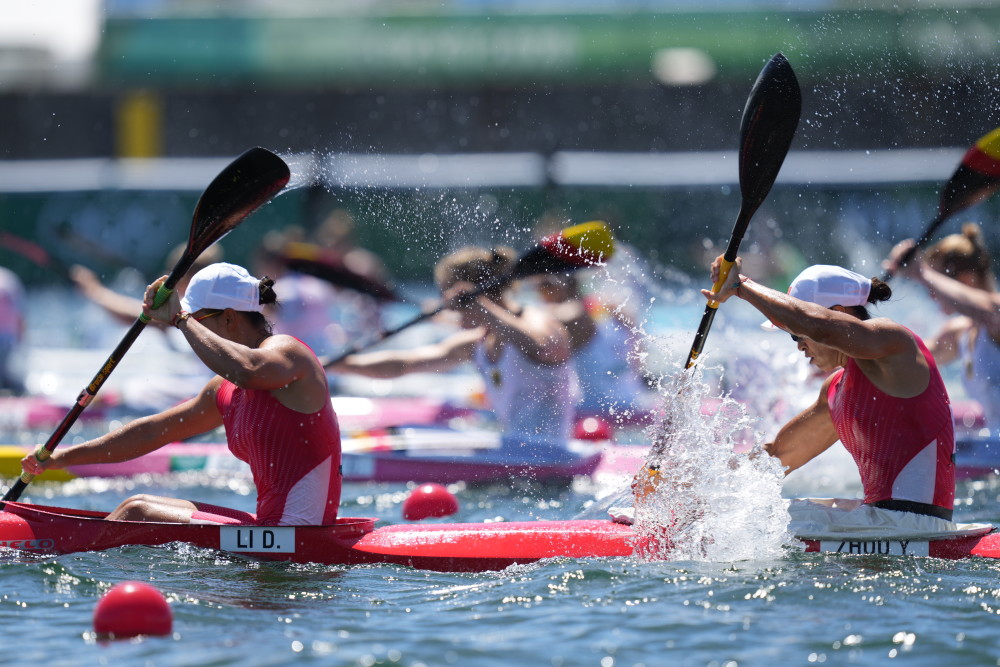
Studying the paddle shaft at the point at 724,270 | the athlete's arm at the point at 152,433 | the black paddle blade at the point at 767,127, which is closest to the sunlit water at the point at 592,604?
the paddle shaft at the point at 724,270

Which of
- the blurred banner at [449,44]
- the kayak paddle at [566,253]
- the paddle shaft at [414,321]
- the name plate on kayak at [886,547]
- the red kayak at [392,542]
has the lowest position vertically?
the name plate on kayak at [886,547]

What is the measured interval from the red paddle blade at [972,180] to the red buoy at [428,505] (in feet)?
11.4

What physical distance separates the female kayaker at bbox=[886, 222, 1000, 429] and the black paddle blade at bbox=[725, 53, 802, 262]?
211 cm

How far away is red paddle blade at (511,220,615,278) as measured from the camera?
725cm

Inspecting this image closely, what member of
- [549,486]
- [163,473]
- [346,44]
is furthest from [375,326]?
[346,44]

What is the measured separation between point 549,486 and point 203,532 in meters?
3.29

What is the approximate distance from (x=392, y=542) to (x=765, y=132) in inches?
98.6

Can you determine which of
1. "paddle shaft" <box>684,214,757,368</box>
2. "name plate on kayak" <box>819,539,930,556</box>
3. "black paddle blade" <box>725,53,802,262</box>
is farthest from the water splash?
"black paddle blade" <box>725,53,802,262</box>

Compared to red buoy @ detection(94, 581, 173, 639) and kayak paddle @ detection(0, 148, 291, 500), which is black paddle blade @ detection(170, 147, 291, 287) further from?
red buoy @ detection(94, 581, 173, 639)

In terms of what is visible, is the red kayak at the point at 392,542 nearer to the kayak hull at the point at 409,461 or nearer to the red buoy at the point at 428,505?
the red buoy at the point at 428,505

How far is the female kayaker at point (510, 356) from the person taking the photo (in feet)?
26.2

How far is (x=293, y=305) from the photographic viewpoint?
1156 cm

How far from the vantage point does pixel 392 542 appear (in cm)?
525

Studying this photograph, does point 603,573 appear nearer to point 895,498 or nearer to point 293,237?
point 895,498
